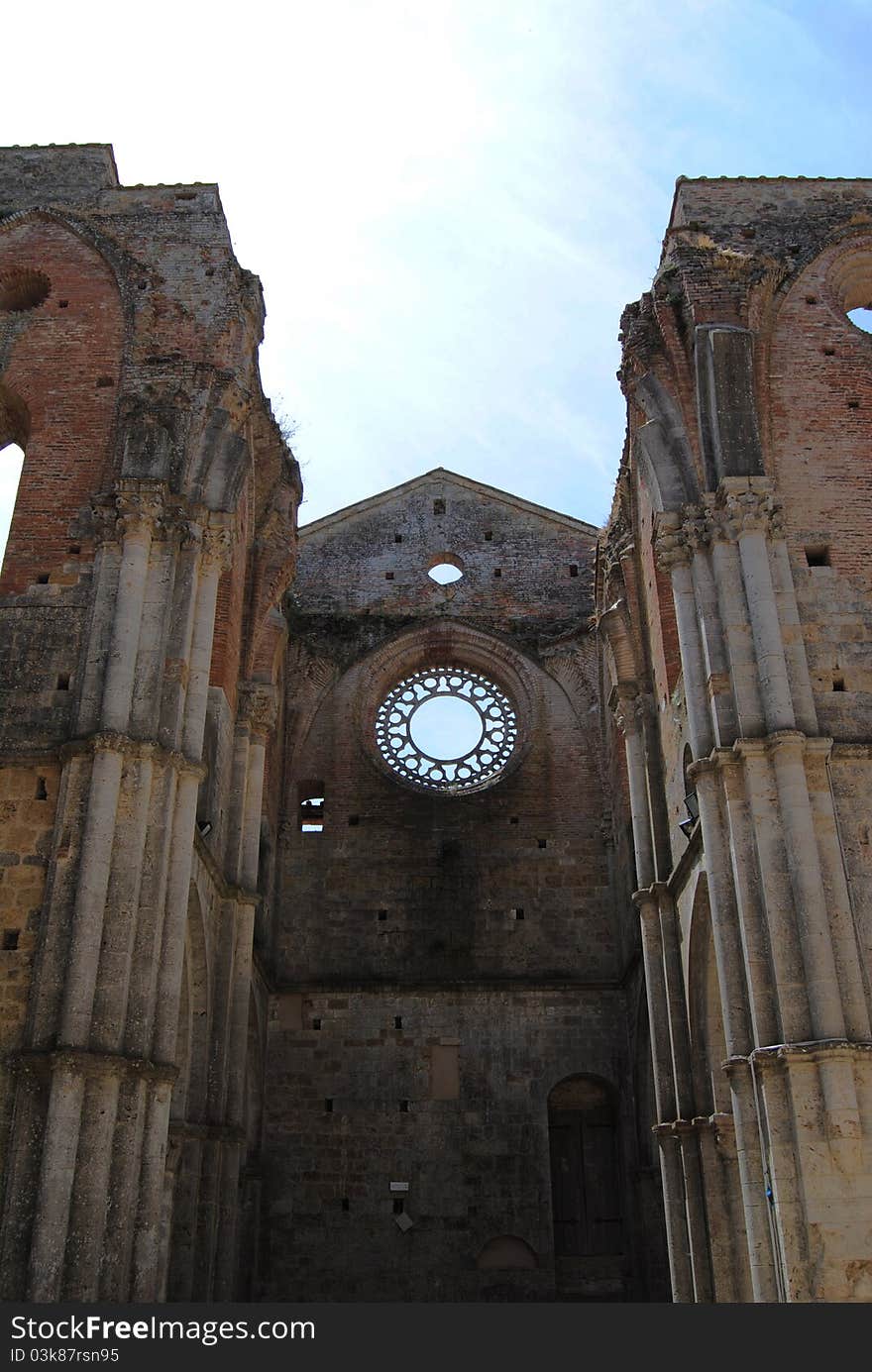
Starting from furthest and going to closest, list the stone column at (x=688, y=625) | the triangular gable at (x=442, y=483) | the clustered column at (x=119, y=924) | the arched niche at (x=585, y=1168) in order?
the triangular gable at (x=442, y=483), the arched niche at (x=585, y=1168), the stone column at (x=688, y=625), the clustered column at (x=119, y=924)

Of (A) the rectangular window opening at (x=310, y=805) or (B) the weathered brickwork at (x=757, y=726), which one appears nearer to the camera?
(B) the weathered brickwork at (x=757, y=726)

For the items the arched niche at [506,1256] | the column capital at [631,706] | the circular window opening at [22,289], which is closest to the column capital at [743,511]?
the column capital at [631,706]

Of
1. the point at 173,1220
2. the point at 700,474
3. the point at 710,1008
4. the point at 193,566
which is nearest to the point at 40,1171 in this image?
the point at 173,1220

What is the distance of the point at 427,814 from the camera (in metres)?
17.4

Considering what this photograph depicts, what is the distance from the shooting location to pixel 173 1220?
11.3 m

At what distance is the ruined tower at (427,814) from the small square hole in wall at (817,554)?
24 mm

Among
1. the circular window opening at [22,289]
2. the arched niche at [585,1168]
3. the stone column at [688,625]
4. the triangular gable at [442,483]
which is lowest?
the arched niche at [585,1168]

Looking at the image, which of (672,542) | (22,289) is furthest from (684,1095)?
(22,289)

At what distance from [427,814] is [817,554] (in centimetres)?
756

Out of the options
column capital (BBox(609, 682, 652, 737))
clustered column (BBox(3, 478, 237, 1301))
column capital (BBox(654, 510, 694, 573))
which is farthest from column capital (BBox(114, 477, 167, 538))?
column capital (BBox(609, 682, 652, 737))

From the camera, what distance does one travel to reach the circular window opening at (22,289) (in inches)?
502

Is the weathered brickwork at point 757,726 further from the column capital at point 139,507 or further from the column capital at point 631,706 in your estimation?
the column capital at point 139,507

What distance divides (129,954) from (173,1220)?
3.50 meters

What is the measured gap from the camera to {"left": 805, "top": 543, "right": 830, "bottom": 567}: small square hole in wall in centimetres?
1116
